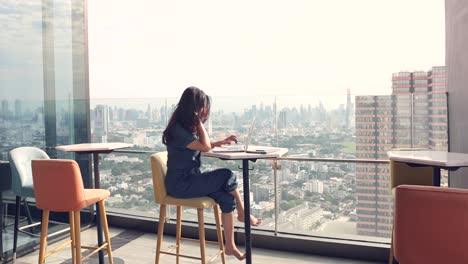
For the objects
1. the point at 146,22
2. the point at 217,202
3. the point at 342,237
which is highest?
the point at 146,22

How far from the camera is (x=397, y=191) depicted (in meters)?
1.78

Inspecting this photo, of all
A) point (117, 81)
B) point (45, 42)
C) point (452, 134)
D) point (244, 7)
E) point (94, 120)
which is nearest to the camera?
point (452, 134)

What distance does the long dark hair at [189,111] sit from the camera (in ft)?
9.59

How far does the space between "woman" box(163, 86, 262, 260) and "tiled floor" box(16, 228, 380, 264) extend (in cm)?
67

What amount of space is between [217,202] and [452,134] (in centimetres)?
205

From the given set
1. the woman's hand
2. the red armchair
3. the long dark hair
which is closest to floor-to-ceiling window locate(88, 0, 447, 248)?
the woman's hand

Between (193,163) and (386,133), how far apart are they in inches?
68.1

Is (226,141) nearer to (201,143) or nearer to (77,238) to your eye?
(201,143)

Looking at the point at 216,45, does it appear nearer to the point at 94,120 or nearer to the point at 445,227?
the point at 94,120

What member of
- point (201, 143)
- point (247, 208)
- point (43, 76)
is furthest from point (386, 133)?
point (43, 76)

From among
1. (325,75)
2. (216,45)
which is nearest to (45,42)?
(216,45)

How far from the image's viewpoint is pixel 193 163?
2996 mm

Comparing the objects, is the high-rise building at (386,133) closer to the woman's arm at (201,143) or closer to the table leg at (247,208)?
the table leg at (247,208)

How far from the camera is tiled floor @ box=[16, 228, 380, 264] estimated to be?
3.53m
